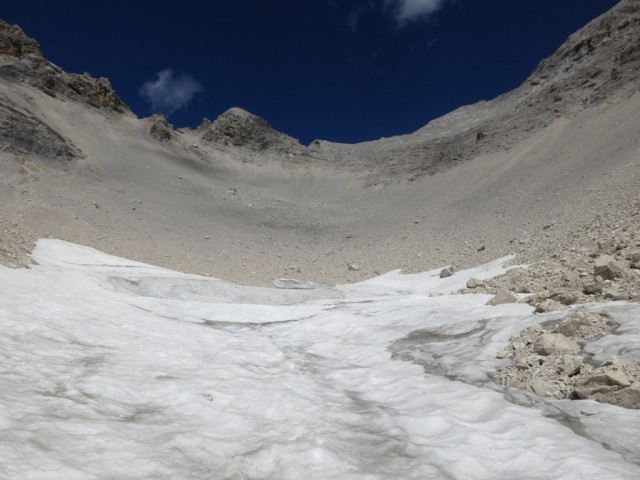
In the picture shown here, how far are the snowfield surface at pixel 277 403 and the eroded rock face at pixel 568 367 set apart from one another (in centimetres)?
24

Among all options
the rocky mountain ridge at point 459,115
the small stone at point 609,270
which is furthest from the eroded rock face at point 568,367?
the rocky mountain ridge at point 459,115

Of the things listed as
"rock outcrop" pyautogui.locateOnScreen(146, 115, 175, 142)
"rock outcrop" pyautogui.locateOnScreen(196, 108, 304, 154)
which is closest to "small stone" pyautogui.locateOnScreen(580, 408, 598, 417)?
"rock outcrop" pyautogui.locateOnScreen(146, 115, 175, 142)

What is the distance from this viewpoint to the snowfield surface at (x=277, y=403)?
153 inches

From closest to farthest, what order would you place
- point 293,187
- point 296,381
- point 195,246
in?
1. point 296,381
2. point 195,246
3. point 293,187

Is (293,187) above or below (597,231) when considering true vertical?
above

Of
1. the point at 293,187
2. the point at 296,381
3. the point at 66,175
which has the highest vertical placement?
the point at 293,187

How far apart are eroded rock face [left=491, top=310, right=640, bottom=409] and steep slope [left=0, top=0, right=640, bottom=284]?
948 cm

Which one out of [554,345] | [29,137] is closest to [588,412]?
[554,345]

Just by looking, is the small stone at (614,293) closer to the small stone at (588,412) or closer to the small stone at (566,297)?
the small stone at (566,297)

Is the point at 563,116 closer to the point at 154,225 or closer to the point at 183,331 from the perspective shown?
the point at 154,225

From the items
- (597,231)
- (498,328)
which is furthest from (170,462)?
(597,231)

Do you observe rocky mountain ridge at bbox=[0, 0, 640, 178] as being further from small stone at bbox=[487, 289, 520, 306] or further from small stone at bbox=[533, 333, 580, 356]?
small stone at bbox=[533, 333, 580, 356]

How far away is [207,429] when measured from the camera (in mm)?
4578

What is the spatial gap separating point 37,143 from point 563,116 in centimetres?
5161
